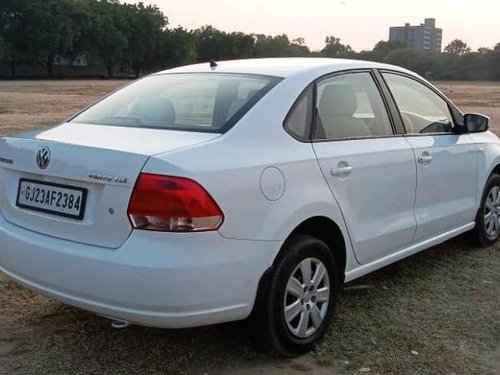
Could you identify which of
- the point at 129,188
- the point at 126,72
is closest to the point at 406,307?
the point at 129,188

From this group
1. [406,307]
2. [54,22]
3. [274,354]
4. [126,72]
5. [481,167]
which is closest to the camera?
[274,354]

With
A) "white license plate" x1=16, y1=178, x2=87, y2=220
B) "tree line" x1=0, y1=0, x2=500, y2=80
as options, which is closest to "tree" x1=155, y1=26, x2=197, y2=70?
"tree line" x1=0, y1=0, x2=500, y2=80

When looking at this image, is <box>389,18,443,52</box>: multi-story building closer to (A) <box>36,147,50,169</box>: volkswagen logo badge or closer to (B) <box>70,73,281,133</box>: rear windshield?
(B) <box>70,73,281,133</box>: rear windshield

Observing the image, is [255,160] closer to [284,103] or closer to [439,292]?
[284,103]

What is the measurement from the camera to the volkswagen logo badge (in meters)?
3.32

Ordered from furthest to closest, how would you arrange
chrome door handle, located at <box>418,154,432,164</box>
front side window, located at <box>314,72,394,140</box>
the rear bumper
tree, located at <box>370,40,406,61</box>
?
1. tree, located at <box>370,40,406,61</box>
2. chrome door handle, located at <box>418,154,432,164</box>
3. front side window, located at <box>314,72,394,140</box>
4. the rear bumper

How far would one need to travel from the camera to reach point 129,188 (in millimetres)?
3014

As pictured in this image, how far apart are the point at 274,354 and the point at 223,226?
0.92 metres

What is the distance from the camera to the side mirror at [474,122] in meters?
5.18

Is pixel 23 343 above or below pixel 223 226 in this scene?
below

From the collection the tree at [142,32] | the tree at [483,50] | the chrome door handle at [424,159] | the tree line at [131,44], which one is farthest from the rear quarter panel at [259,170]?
the tree at [483,50]

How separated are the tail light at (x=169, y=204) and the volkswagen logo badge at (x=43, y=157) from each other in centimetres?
61

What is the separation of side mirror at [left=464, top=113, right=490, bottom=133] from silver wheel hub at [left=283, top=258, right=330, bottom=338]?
216 cm

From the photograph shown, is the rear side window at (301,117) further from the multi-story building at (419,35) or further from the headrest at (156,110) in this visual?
the multi-story building at (419,35)
